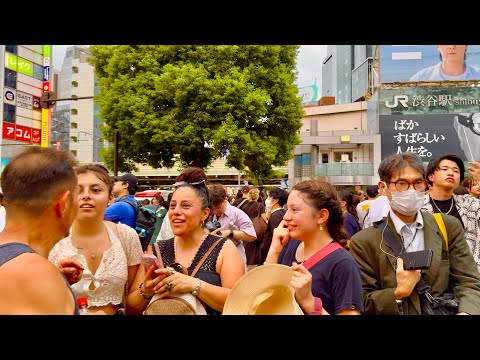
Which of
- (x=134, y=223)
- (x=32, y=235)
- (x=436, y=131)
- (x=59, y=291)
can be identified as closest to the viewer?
(x=59, y=291)

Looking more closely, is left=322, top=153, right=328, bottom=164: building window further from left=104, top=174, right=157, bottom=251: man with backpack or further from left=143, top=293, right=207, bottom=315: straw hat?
left=143, top=293, right=207, bottom=315: straw hat

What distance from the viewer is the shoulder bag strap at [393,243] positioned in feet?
8.44

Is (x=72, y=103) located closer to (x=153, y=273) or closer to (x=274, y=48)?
(x=274, y=48)

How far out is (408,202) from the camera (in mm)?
2789

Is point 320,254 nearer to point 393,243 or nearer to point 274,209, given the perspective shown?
point 393,243

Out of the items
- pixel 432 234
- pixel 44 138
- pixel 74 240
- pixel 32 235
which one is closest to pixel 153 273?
pixel 74 240

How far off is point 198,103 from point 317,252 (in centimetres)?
1717

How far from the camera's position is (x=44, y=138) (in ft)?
109

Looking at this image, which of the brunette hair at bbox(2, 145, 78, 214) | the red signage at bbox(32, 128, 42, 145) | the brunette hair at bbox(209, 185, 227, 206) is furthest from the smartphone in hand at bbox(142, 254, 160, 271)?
the red signage at bbox(32, 128, 42, 145)

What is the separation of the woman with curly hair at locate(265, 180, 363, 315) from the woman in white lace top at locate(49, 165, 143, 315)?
3.14 ft

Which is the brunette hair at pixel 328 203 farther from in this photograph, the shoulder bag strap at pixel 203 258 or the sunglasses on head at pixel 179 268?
the sunglasses on head at pixel 179 268

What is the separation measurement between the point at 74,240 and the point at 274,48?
18260mm

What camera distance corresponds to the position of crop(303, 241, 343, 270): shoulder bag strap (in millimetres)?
2547

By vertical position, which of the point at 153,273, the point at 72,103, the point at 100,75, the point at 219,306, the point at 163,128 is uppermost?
the point at 72,103
